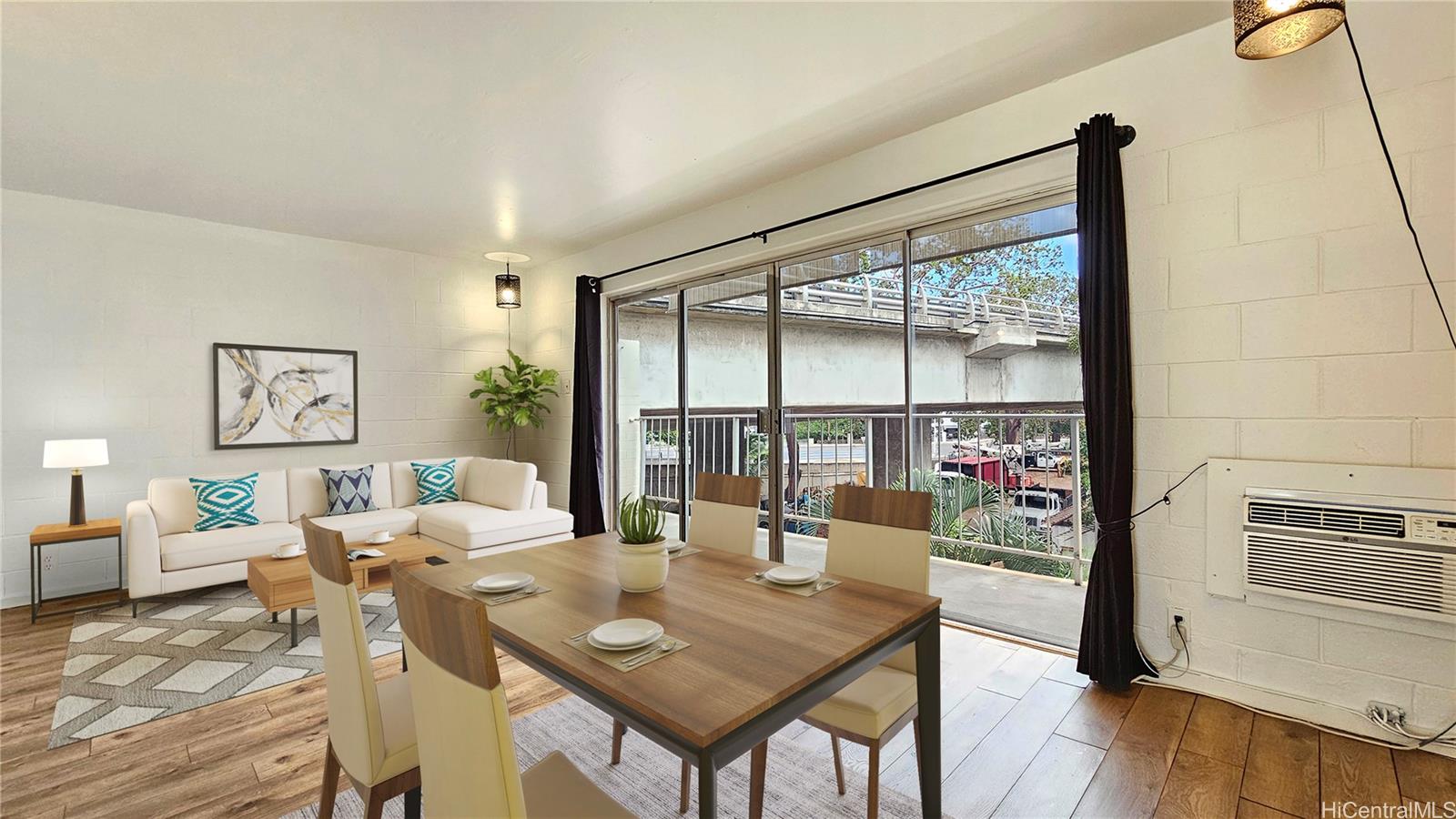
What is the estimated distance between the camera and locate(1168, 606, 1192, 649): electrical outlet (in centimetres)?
249

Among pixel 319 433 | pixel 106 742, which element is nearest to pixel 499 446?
pixel 319 433

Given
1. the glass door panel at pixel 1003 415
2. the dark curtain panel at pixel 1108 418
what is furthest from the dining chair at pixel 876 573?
the glass door panel at pixel 1003 415

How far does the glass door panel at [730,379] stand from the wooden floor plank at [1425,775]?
9.33 ft

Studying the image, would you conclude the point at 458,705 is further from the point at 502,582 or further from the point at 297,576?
the point at 297,576

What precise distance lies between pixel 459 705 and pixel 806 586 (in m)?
0.99

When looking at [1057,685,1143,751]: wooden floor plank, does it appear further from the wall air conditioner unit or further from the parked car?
the parked car

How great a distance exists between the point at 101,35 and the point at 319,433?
3.39m

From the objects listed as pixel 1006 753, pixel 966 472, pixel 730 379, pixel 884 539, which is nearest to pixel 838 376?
pixel 730 379

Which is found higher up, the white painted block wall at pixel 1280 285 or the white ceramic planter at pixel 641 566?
the white painted block wall at pixel 1280 285

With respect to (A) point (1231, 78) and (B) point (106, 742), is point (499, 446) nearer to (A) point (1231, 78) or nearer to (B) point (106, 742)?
(B) point (106, 742)

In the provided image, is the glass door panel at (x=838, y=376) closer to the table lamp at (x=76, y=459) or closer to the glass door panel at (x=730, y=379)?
the glass door panel at (x=730, y=379)

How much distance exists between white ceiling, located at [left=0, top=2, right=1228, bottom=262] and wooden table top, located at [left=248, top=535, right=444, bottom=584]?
7.22 ft

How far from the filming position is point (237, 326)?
15.7 ft

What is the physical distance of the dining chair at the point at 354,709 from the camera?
136 cm
